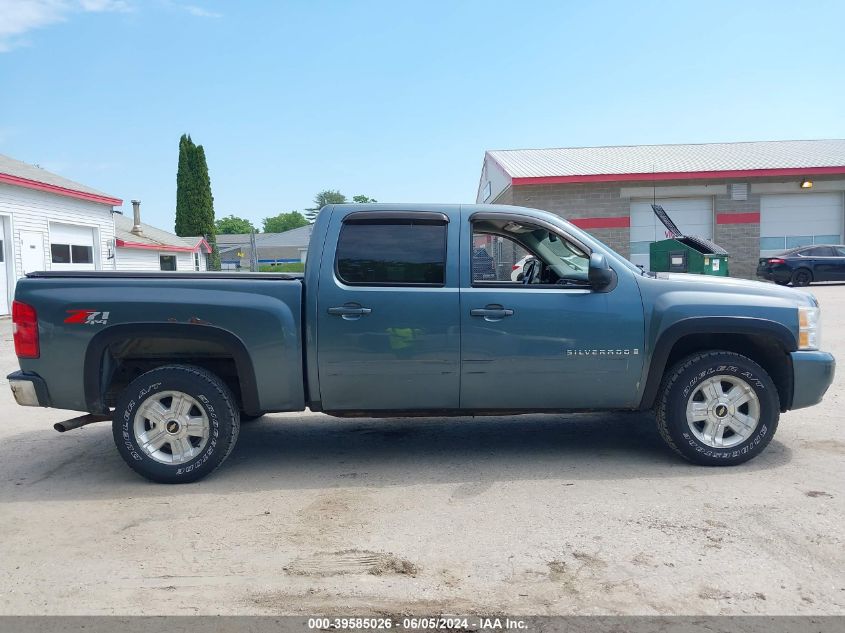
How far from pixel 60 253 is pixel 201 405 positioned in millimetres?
21053

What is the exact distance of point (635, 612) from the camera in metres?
2.89

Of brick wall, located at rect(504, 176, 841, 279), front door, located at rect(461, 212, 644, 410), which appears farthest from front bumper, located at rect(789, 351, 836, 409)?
brick wall, located at rect(504, 176, 841, 279)

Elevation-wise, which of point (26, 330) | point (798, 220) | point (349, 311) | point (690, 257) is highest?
point (798, 220)

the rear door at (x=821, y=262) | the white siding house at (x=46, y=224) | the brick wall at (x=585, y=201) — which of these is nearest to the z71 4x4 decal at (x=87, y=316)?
the white siding house at (x=46, y=224)

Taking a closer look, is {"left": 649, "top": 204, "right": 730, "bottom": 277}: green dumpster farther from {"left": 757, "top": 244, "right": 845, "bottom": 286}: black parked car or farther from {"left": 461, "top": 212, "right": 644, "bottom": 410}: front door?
{"left": 461, "top": 212, "right": 644, "bottom": 410}: front door

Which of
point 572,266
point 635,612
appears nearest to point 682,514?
point 635,612

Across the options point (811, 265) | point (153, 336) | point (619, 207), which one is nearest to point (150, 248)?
point (619, 207)

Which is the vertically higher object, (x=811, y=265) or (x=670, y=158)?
(x=670, y=158)

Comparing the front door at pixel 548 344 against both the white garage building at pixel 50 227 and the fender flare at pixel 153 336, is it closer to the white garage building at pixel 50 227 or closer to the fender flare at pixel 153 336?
the fender flare at pixel 153 336

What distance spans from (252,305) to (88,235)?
75.3 ft

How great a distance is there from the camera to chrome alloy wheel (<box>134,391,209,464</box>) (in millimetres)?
4539

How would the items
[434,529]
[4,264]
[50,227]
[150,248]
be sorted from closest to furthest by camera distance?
[434,529] → [4,264] → [50,227] → [150,248]

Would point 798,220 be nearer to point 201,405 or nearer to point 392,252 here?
point 392,252

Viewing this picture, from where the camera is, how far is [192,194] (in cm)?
5003
